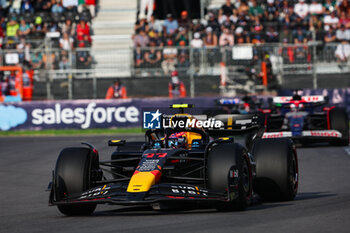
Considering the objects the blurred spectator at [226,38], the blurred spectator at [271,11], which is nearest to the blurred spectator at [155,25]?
the blurred spectator at [226,38]

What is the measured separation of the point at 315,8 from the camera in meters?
29.8

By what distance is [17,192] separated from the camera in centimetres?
1164

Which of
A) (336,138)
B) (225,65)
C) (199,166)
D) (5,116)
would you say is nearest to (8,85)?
(5,116)

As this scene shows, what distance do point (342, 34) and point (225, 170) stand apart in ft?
68.7

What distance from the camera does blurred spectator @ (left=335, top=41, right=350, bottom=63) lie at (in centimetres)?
2584

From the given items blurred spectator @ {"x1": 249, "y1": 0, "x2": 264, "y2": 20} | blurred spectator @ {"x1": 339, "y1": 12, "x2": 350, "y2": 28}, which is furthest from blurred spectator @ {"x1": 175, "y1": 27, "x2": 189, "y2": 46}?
blurred spectator @ {"x1": 339, "y1": 12, "x2": 350, "y2": 28}

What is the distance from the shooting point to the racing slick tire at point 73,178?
27.9 feet

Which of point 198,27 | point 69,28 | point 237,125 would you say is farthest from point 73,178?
point 69,28

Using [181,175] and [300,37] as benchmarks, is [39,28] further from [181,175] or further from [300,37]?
[181,175]

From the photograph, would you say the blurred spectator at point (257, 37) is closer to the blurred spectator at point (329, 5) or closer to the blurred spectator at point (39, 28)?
the blurred spectator at point (329, 5)

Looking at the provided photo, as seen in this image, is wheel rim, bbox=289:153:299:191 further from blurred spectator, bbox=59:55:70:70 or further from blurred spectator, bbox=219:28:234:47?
blurred spectator, bbox=219:28:234:47

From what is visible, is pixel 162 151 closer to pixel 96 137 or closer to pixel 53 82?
pixel 96 137

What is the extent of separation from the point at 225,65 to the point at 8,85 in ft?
24.8

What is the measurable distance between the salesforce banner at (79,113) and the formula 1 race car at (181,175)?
1593 centimetres
